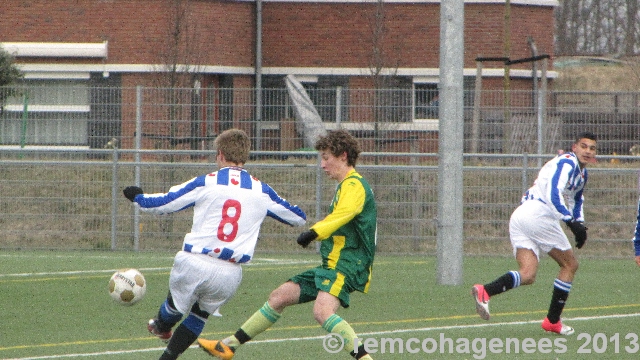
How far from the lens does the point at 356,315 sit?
10992mm

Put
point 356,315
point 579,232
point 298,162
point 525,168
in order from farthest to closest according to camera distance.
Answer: point 298,162 → point 525,168 → point 356,315 → point 579,232

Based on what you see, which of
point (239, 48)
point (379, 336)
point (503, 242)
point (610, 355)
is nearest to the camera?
point (610, 355)

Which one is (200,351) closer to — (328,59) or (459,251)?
(459,251)

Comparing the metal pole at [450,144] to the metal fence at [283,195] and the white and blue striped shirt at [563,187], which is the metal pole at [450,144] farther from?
the metal fence at [283,195]

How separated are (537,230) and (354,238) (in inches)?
109

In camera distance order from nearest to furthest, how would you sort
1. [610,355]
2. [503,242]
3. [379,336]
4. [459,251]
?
[610,355]
[379,336]
[459,251]
[503,242]

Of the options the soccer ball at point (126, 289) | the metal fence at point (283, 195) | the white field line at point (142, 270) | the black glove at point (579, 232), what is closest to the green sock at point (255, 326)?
the soccer ball at point (126, 289)

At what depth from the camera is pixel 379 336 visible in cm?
965

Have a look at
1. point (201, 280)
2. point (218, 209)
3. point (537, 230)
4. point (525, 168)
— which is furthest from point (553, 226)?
point (525, 168)

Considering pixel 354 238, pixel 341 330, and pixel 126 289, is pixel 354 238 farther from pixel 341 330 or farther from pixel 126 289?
pixel 126 289

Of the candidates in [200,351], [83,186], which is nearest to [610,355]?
[200,351]

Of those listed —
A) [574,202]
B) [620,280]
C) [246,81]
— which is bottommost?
[620,280]

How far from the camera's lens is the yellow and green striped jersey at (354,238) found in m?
7.71

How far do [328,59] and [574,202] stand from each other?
17948 mm
